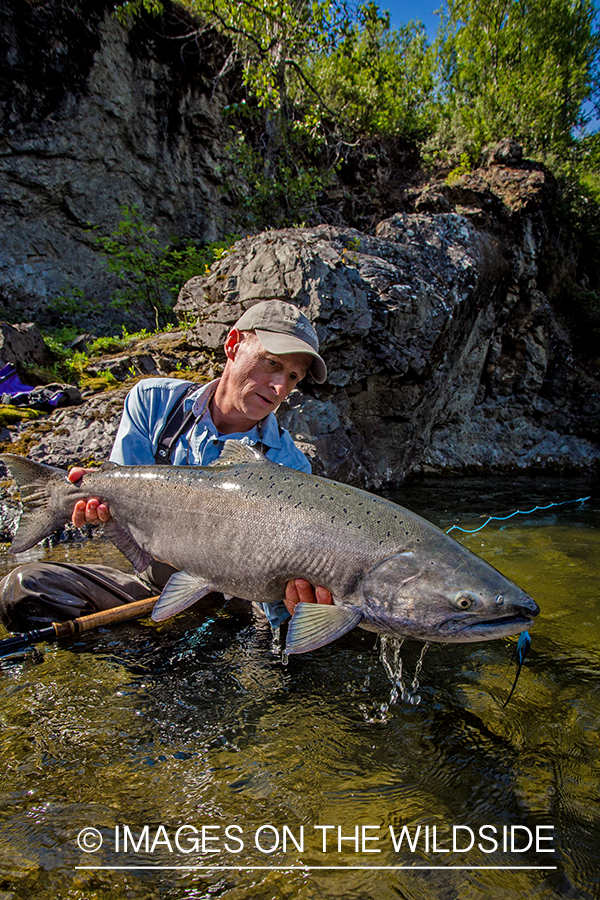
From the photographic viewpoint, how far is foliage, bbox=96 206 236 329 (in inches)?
407

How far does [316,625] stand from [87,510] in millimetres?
1626

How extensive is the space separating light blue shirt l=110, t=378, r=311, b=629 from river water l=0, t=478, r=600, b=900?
0.79 metres

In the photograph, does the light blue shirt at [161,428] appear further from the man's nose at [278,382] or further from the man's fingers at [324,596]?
the man's fingers at [324,596]

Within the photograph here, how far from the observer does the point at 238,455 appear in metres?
2.71

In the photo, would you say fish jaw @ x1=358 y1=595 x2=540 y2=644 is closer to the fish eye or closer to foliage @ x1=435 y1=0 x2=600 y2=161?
the fish eye

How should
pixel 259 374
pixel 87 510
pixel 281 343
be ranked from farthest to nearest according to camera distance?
1. pixel 259 374
2. pixel 281 343
3. pixel 87 510

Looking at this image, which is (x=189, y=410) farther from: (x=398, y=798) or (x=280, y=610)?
(x=398, y=798)

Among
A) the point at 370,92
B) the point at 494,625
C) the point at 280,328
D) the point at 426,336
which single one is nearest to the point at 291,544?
the point at 494,625

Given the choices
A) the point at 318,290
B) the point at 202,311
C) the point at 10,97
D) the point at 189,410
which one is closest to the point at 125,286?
the point at 10,97

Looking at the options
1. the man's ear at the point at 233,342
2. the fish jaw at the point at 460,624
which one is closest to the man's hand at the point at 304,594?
the fish jaw at the point at 460,624

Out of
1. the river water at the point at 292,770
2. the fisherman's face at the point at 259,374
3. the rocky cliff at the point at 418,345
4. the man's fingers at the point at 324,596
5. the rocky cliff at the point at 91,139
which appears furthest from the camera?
the rocky cliff at the point at 91,139

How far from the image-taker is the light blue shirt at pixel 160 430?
3340 millimetres

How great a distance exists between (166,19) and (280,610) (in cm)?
1587

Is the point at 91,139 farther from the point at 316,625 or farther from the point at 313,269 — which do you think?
the point at 316,625
